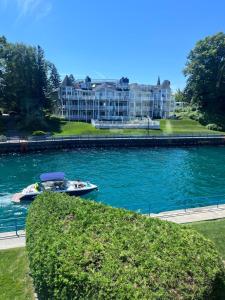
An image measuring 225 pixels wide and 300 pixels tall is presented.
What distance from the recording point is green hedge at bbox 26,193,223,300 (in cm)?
707

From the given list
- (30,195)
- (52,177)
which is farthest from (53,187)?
(30,195)

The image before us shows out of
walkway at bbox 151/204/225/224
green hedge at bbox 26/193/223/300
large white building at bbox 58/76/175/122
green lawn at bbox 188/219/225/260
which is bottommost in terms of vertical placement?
walkway at bbox 151/204/225/224

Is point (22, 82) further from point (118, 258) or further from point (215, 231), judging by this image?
point (118, 258)

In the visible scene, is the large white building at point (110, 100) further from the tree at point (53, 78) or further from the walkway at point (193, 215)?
the walkway at point (193, 215)

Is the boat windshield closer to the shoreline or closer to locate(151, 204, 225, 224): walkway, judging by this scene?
the shoreline

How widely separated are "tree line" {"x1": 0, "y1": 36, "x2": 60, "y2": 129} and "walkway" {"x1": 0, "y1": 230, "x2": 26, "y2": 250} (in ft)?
206

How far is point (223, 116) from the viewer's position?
316 ft

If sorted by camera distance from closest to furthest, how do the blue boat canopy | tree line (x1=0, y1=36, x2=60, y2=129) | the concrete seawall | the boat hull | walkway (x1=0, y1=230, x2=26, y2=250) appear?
walkway (x1=0, y1=230, x2=26, y2=250) → the boat hull → the blue boat canopy → the concrete seawall → tree line (x1=0, y1=36, x2=60, y2=129)

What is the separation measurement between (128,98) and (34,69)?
31380 mm

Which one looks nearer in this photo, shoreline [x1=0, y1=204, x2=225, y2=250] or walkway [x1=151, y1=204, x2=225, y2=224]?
shoreline [x1=0, y1=204, x2=225, y2=250]

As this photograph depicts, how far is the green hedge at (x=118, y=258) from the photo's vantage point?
707 centimetres

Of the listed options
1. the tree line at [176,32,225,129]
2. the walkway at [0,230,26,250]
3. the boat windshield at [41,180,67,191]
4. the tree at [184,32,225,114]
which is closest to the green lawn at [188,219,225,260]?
the walkway at [0,230,26,250]

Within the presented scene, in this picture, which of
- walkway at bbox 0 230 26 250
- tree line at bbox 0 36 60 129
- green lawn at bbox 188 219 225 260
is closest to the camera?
green lawn at bbox 188 219 225 260

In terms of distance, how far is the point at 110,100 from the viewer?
10088 cm
